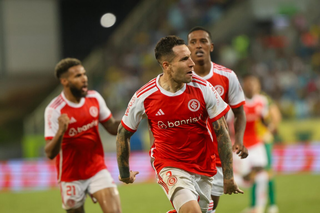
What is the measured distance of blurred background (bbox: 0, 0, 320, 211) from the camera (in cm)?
1525

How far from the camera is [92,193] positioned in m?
6.56

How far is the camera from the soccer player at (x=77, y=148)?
6539 mm

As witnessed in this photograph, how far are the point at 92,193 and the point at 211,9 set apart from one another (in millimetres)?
16526

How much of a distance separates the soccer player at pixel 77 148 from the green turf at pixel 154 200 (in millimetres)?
3558

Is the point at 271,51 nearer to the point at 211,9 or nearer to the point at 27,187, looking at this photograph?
the point at 211,9

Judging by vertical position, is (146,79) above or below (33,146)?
above

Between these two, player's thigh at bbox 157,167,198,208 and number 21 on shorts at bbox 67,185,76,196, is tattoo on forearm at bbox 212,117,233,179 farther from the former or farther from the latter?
number 21 on shorts at bbox 67,185,76,196

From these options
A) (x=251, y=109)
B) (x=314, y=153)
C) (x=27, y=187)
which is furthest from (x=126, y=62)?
(x=251, y=109)

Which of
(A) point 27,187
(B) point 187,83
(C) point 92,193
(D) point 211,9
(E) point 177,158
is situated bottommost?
(A) point 27,187

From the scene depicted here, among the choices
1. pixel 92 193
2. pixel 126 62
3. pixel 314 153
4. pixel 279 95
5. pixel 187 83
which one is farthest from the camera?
pixel 126 62

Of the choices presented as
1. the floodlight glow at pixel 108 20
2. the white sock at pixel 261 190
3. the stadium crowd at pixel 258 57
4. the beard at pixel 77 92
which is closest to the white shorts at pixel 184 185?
the beard at pixel 77 92

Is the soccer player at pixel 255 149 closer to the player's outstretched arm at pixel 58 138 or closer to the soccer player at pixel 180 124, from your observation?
the soccer player at pixel 180 124

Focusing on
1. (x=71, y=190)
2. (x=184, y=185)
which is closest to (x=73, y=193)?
(x=71, y=190)

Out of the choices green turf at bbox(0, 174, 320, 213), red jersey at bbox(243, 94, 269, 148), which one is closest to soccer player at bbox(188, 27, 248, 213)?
red jersey at bbox(243, 94, 269, 148)
